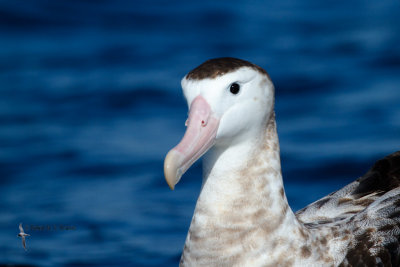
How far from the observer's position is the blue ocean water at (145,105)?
6281 mm

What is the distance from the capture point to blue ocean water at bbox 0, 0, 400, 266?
20.6 feet

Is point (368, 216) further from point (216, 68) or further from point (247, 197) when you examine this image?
point (216, 68)

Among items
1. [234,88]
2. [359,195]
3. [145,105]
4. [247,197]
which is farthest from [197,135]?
[145,105]

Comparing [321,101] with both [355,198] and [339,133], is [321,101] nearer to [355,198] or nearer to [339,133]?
[339,133]

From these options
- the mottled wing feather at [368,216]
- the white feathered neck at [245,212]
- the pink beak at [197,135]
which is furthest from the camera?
the mottled wing feather at [368,216]

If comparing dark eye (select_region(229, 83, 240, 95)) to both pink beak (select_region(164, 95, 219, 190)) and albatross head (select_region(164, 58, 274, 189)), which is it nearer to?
albatross head (select_region(164, 58, 274, 189))

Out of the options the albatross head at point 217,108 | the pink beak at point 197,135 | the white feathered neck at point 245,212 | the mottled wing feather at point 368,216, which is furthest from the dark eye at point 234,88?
the mottled wing feather at point 368,216

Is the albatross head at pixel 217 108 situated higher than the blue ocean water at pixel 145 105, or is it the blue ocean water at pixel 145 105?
the blue ocean water at pixel 145 105

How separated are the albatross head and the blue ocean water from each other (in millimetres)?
2277

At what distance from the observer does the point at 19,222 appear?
635cm

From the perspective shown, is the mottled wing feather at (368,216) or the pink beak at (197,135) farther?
the mottled wing feather at (368,216)

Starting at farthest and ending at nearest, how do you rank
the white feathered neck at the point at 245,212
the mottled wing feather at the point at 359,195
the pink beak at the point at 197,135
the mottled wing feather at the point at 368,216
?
the mottled wing feather at the point at 359,195 < the mottled wing feather at the point at 368,216 < the white feathered neck at the point at 245,212 < the pink beak at the point at 197,135

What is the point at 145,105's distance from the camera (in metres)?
8.24

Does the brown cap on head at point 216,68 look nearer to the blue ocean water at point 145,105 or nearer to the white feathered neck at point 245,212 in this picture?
the white feathered neck at point 245,212
